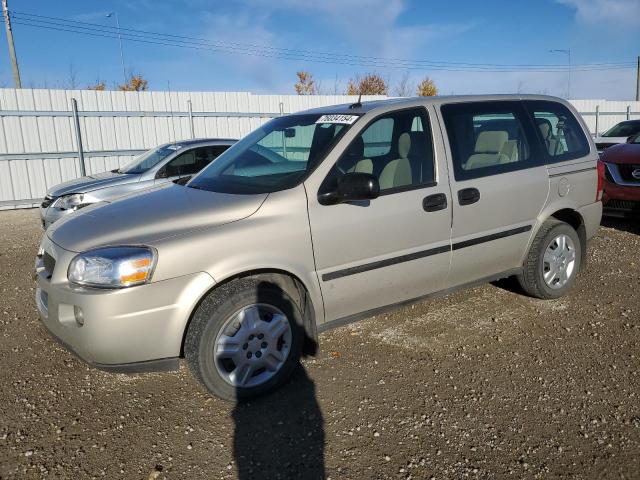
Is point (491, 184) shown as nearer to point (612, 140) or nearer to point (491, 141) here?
point (491, 141)

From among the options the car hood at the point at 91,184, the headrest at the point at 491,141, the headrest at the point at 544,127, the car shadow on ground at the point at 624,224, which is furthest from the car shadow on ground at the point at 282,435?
the car shadow on ground at the point at 624,224

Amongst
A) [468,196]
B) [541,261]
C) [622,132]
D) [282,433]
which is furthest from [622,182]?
[282,433]

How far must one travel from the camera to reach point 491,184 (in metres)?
3.91

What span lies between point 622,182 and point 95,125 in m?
11.4

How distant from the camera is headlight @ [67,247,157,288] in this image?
9.06 ft

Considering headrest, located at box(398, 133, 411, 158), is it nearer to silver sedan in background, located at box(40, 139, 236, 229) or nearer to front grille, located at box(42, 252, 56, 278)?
front grille, located at box(42, 252, 56, 278)

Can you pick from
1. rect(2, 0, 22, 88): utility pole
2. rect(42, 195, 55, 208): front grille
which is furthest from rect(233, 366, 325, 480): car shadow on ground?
rect(2, 0, 22, 88): utility pole

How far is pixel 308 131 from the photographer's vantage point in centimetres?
384

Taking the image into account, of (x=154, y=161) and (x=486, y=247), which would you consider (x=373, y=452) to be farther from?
(x=154, y=161)

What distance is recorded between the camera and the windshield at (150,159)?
8.21 m

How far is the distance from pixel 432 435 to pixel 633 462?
3.15 ft

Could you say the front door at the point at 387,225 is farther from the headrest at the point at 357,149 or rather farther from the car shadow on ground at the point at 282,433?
the car shadow on ground at the point at 282,433

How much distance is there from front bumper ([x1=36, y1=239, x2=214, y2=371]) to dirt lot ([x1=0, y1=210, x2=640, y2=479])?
1.45 ft

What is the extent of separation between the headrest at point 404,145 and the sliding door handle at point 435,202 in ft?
1.22
